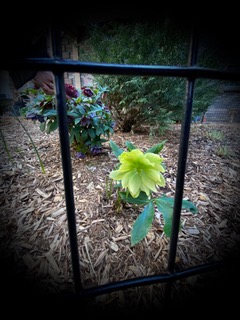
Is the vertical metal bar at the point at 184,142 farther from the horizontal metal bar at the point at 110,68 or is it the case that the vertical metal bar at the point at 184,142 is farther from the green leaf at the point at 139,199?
the green leaf at the point at 139,199

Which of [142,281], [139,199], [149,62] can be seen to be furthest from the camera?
[149,62]

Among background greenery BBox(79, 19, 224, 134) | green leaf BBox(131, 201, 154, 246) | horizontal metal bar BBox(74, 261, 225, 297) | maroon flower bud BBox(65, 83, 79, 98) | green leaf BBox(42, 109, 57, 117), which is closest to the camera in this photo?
horizontal metal bar BBox(74, 261, 225, 297)

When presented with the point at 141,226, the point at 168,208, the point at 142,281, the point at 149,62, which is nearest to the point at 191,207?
the point at 168,208

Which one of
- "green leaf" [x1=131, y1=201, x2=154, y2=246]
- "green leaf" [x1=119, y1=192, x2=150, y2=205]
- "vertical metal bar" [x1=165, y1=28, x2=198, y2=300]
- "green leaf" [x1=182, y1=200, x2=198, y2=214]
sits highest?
"vertical metal bar" [x1=165, y1=28, x2=198, y2=300]

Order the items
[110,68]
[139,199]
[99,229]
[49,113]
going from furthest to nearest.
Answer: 1. [49,113]
2. [99,229]
3. [139,199]
4. [110,68]

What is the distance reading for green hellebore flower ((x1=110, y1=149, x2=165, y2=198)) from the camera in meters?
0.62

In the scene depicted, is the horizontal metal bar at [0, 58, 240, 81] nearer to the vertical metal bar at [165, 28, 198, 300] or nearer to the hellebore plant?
the vertical metal bar at [165, 28, 198, 300]

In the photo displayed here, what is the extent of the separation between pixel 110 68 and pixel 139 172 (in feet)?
1.43

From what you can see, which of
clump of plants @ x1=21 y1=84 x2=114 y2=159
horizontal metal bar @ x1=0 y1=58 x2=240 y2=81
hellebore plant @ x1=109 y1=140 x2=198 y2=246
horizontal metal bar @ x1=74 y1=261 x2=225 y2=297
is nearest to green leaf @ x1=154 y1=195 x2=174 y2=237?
hellebore plant @ x1=109 y1=140 x2=198 y2=246

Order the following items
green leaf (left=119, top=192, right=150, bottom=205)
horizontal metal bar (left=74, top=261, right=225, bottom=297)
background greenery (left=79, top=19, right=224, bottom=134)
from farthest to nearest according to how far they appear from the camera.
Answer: background greenery (left=79, top=19, right=224, bottom=134) → green leaf (left=119, top=192, right=150, bottom=205) → horizontal metal bar (left=74, top=261, right=225, bottom=297)

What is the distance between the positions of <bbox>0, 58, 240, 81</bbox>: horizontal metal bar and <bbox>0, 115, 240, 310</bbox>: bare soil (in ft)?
1.84

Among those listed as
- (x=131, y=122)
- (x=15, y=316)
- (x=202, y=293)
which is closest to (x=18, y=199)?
(x=15, y=316)

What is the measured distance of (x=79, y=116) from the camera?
3.99 ft

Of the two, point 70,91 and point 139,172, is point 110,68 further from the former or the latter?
point 70,91
